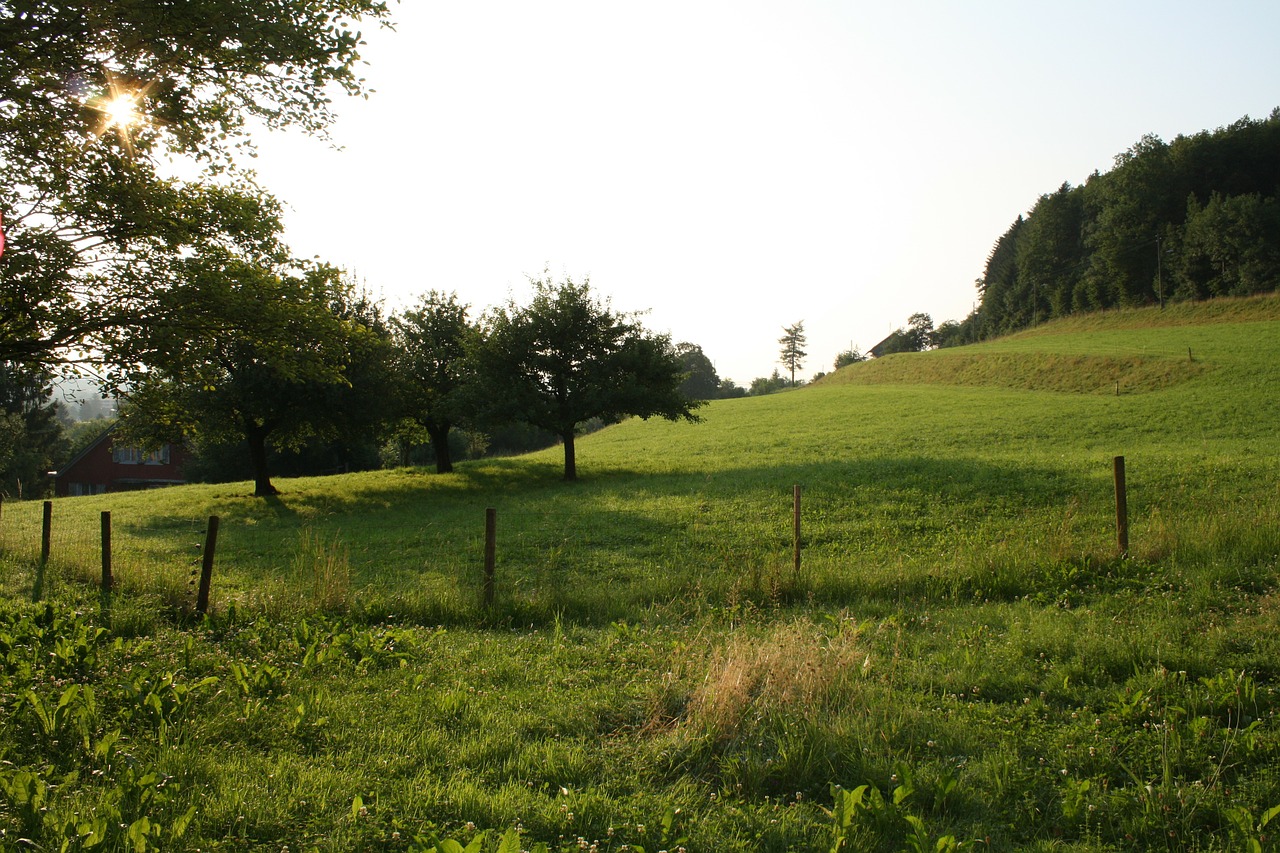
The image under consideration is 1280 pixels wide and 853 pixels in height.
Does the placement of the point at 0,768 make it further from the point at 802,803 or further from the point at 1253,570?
the point at 1253,570

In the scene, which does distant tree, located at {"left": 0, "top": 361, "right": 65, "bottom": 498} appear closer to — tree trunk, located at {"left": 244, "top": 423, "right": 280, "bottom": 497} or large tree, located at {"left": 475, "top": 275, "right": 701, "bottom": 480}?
tree trunk, located at {"left": 244, "top": 423, "right": 280, "bottom": 497}

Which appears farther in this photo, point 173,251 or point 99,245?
point 173,251

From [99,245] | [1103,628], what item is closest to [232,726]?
[1103,628]

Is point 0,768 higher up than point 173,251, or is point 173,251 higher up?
point 173,251

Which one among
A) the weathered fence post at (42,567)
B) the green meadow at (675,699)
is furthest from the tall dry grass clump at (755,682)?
the weathered fence post at (42,567)

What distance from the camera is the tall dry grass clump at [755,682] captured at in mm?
5324

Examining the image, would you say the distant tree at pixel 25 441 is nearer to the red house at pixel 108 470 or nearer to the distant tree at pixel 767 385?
the red house at pixel 108 470

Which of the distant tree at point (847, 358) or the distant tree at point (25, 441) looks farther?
the distant tree at point (847, 358)

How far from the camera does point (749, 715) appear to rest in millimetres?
5402

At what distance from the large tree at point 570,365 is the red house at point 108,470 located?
152ft

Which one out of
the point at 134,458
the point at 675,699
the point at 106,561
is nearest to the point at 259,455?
the point at 106,561

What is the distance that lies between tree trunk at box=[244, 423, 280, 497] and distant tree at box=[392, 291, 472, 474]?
19.4ft

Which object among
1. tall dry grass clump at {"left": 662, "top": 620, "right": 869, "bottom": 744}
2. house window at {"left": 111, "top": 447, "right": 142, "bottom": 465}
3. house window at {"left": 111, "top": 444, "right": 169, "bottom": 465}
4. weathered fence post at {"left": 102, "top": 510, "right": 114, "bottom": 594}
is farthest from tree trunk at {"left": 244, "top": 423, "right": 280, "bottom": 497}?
house window at {"left": 111, "top": 447, "right": 142, "bottom": 465}

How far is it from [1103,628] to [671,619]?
4.28 m
